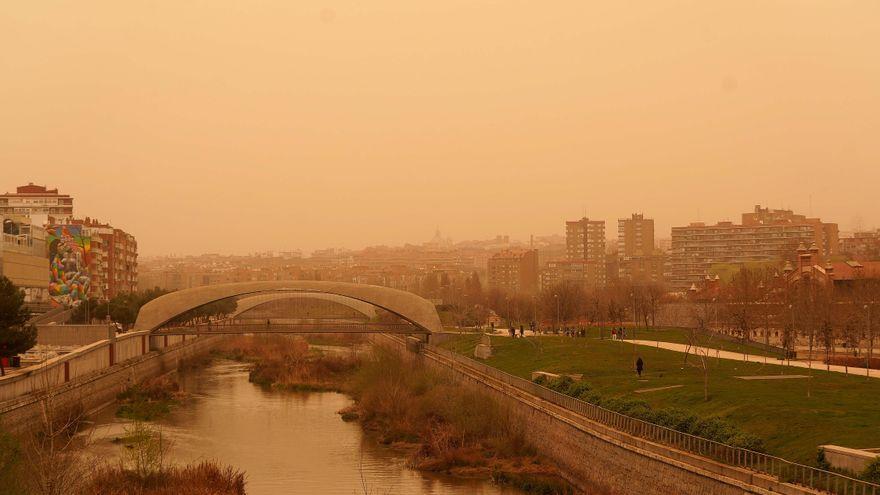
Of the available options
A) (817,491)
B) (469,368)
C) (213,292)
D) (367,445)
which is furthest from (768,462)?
(213,292)

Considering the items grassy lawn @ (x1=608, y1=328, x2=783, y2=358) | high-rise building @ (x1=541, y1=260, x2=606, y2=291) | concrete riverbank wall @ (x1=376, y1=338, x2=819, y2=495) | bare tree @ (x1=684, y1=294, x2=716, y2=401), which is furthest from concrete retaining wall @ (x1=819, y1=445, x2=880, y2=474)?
high-rise building @ (x1=541, y1=260, x2=606, y2=291)

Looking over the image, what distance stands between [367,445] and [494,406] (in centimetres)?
522

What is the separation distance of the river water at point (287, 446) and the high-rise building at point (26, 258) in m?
19.9

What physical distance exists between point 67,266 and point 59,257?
842 millimetres

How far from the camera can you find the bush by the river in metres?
19.8

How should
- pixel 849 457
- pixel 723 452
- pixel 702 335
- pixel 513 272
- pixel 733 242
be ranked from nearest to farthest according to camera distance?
pixel 849 457
pixel 723 452
pixel 702 335
pixel 733 242
pixel 513 272

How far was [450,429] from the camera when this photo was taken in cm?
3334

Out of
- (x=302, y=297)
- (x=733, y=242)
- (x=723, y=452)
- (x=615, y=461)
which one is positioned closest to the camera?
(x=723, y=452)

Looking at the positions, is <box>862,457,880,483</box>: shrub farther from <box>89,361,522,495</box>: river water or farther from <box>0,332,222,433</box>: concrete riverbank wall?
<box>0,332,222,433</box>: concrete riverbank wall

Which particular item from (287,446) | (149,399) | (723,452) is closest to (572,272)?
(149,399)

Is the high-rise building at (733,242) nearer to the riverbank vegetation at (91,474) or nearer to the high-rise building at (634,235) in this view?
the high-rise building at (634,235)

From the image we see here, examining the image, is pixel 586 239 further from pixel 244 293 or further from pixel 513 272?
pixel 244 293

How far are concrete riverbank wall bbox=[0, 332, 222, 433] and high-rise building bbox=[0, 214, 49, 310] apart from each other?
33.5ft

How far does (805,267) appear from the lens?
180 feet
